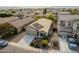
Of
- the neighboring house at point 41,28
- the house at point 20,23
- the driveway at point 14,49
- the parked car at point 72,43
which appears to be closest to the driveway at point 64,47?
the parked car at point 72,43

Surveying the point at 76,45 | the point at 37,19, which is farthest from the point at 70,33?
the point at 37,19

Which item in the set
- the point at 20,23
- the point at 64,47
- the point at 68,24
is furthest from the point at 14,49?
the point at 68,24

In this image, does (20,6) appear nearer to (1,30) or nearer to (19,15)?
(19,15)

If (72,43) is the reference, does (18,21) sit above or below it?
above

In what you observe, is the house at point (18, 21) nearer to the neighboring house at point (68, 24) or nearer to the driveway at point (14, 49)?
the driveway at point (14, 49)

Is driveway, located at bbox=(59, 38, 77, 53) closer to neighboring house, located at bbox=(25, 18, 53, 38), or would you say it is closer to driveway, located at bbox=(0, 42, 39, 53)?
neighboring house, located at bbox=(25, 18, 53, 38)

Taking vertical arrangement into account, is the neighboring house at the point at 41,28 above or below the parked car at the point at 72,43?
above

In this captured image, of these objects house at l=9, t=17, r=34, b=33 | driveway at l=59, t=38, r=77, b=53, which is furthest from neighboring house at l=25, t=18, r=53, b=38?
driveway at l=59, t=38, r=77, b=53

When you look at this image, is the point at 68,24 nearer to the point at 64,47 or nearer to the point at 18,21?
the point at 64,47
